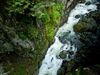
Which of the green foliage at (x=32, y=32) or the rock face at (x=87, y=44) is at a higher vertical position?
the green foliage at (x=32, y=32)

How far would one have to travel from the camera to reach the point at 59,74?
7.83m

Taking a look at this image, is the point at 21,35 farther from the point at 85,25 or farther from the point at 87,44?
the point at 85,25

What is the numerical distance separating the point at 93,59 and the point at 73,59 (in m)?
0.83

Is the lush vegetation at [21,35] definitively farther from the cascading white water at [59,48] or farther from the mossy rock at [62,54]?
the mossy rock at [62,54]

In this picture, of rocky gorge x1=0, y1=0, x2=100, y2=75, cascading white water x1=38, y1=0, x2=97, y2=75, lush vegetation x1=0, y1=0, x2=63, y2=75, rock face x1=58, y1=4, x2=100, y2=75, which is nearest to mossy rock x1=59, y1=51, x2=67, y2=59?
rocky gorge x1=0, y1=0, x2=100, y2=75

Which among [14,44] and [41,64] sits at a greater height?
[14,44]

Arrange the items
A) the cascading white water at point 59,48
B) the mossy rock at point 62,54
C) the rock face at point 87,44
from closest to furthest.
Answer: the rock face at point 87,44 < the cascading white water at point 59,48 < the mossy rock at point 62,54

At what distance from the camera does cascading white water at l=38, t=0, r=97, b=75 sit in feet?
26.9

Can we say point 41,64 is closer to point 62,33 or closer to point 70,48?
point 70,48

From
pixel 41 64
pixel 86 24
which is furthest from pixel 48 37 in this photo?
pixel 86 24

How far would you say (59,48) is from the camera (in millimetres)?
9102

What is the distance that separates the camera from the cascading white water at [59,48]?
820 centimetres

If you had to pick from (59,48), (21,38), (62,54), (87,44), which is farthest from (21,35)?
(87,44)

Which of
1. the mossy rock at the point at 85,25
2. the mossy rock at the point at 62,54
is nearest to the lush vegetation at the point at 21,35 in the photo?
the mossy rock at the point at 62,54
